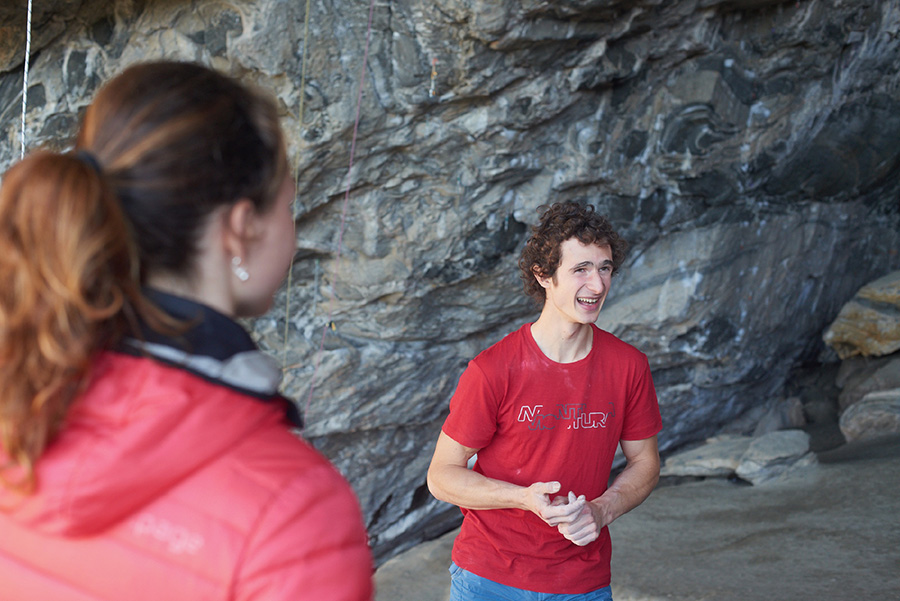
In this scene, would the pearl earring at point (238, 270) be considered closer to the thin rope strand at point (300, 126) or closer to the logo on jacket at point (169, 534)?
the logo on jacket at point (169, 534)

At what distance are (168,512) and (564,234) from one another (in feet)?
A: 6.20

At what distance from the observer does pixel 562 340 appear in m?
2.33

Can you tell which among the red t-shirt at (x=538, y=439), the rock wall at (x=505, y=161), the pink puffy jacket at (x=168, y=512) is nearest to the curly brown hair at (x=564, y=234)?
the red t-shirt at (x=538, y=439)

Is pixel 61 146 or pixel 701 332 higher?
pixel 61 146

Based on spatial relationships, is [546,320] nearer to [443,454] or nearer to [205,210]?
[443,454]

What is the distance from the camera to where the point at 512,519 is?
221cm

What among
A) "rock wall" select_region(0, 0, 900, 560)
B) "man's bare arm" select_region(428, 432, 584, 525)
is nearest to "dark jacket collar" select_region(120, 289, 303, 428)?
"man's bare arm" select_region(428, 432, 584, 525)

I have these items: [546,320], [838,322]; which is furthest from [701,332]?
[546,320]

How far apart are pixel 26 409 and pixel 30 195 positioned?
23cm

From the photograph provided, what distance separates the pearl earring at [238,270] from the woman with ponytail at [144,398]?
0.03m

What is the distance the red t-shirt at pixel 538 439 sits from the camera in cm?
216

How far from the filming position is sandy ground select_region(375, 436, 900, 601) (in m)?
3.69

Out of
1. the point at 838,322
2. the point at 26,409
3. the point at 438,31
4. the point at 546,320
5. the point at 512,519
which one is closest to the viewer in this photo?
the point at 26,409

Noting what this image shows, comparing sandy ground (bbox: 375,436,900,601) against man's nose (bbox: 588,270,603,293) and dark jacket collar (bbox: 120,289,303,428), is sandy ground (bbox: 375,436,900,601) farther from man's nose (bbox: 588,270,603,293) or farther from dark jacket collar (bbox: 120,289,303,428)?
dark jacket collar (bbox: 120,289,303,428)
